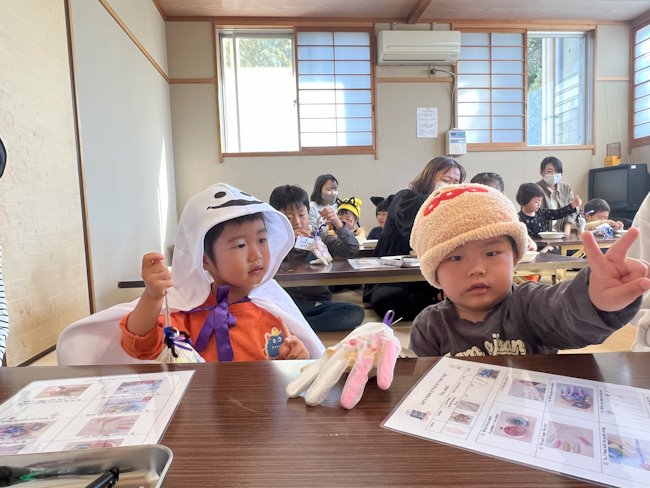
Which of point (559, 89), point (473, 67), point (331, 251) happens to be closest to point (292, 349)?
point (331, 251)

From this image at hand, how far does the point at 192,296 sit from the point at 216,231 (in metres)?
0.19

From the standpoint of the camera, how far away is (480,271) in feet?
2.92

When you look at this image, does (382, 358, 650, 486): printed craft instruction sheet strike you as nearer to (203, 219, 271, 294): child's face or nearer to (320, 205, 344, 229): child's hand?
(203, 219, 271, 294): child's face

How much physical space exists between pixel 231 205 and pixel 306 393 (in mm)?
666

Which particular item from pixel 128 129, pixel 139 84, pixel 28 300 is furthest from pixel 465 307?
pixel 139 84

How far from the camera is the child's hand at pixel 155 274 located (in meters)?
0.89

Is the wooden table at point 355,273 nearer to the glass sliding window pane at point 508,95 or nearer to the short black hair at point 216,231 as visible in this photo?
A: the short black hair at point 216,231

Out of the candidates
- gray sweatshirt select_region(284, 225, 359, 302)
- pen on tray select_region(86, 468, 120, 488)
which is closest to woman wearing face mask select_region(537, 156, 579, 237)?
gray sweatshirt select_region(284, 225, 359, 302)

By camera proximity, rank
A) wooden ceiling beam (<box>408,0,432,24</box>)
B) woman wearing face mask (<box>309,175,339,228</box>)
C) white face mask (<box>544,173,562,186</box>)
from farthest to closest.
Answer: wooden ceiling beam (<box>408,0,432,24</box>) < white face mask (<box>544,173,562,186</box>) < woman wearing face mask (<box>309,175,339,228</box>)

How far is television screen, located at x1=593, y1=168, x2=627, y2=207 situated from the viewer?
5.57 metres

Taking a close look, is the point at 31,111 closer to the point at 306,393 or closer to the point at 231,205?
the point at 231,205

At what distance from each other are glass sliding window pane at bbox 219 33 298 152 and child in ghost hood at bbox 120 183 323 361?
469 cm

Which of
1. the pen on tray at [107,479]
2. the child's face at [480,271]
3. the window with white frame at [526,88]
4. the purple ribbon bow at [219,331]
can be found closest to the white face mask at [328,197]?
the window with white frame at [526,88]

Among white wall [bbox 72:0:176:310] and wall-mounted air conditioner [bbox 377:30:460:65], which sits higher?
wall-mounted air conditioner [bbox 377:30:460:65]
